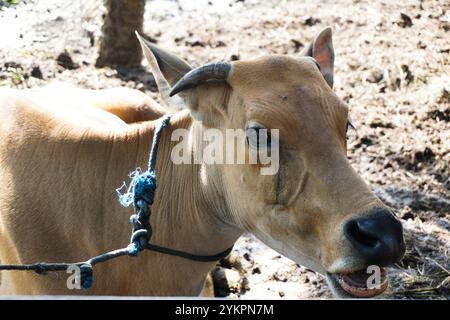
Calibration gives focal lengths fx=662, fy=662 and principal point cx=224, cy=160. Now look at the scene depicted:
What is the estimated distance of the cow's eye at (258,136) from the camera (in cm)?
380

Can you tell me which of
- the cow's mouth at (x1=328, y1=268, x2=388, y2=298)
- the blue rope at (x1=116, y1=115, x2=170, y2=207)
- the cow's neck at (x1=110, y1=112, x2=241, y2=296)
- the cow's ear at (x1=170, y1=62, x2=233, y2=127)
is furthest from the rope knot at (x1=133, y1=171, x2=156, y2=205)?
the cow's mouth at (x1=328, y1=268, x2=388, y2=298)

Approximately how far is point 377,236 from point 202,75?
4.79 feet

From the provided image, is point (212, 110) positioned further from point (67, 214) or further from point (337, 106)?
point (67, 214)

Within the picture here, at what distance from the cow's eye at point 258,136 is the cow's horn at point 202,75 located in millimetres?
438

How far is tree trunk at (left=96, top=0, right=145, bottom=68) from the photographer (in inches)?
363

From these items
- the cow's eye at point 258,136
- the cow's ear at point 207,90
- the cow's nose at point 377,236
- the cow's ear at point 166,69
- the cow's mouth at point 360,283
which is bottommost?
the cow's mouth at point 360,283

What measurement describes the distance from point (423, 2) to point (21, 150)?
7380 mm

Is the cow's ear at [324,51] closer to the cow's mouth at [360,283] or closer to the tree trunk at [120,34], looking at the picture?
the cow's mouth at [360,283]

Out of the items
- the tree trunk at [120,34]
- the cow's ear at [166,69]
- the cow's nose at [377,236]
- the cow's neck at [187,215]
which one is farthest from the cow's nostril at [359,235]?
the tree trunk at [120,34]

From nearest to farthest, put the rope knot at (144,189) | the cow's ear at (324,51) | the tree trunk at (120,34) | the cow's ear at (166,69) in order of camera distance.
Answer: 1. the rope knot at (144,189)
2. the cow's ear at (166,69)
3. the cow's ear at (324,51)
4. the tree trunk at (120,34)

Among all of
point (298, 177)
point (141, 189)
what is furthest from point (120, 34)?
point (298, 177)

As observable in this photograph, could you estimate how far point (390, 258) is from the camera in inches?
134

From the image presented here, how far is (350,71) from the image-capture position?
9023 millimetres

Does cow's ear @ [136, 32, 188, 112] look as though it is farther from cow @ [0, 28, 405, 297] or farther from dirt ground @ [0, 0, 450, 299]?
dirt ground @ [0, 0, 450, 299]
